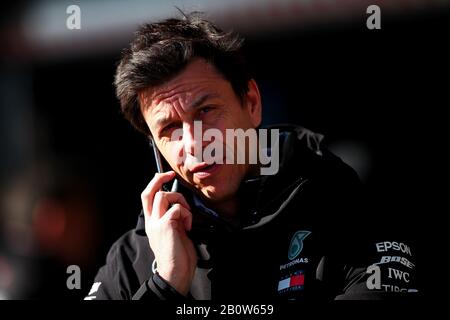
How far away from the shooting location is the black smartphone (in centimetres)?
164

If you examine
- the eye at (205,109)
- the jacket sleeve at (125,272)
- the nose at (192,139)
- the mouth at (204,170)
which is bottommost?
the jacket sleeve at (125,272)

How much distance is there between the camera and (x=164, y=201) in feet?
5.15

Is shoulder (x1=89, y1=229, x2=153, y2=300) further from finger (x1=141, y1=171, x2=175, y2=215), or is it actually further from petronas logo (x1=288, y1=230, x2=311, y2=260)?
petronas logo (x1=288, y1=230, x2=311, y2=260)

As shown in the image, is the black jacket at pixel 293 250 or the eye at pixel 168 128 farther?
the eye at pixel 168 128

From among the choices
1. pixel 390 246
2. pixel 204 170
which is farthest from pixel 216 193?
pixel 390 246

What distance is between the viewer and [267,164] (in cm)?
175

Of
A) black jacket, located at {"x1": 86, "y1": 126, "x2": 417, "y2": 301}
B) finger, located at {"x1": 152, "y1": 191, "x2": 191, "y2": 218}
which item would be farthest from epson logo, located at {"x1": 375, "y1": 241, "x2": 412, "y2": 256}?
finger, located at {"x1": 152, "y1": 191, "x2": 191, "y2": 218}

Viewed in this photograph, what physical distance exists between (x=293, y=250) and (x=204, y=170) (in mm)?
319

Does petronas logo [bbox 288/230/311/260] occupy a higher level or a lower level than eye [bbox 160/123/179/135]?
lower

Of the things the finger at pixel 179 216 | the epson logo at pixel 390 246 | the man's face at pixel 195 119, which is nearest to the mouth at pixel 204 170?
the man's face at pixel 195 119

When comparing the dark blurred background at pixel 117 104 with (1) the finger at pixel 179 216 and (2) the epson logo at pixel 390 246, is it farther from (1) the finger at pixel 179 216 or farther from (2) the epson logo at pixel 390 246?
(1) the finger at pixel 179 216

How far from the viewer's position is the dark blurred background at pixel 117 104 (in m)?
2.25

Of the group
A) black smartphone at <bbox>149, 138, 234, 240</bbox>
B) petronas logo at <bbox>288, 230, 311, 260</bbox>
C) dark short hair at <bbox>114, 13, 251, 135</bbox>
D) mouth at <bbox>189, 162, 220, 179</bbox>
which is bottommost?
petronas logo at <bbox>288, 230, 311, 260</bbox>

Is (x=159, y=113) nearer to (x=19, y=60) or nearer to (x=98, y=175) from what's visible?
(x=98, y=175)
